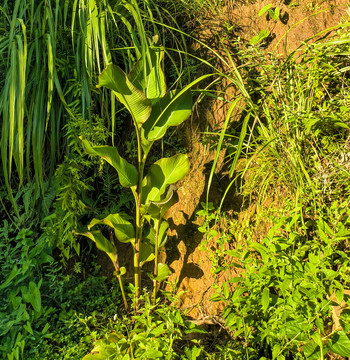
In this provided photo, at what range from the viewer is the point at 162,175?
5.53ft

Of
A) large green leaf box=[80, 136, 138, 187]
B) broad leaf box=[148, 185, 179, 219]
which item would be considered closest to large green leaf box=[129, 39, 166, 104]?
large green leaf box=[80, 136, 138, 187]

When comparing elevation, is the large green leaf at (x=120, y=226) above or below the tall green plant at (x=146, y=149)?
below

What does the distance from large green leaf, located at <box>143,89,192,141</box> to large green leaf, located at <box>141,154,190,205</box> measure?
0.38ft

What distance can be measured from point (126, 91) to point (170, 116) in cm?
22

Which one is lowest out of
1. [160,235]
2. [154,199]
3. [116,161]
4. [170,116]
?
[160,235]

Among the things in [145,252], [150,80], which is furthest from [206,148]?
[145,252]

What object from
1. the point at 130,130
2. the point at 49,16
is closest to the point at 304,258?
the point at 130,130

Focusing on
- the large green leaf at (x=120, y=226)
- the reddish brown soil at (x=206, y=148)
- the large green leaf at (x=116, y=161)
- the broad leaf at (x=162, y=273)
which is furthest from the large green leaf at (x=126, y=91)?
the broad leaf at (x=162, y=273)

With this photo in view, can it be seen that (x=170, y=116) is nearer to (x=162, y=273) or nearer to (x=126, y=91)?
(x=126, y=91)

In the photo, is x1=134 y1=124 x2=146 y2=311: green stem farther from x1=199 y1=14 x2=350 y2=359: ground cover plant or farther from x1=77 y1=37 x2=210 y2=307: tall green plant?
x1=199 y1=14 x2=350 y2=359: ground cover plant

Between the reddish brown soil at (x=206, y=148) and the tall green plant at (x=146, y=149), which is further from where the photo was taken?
the reddish brown soil at (x=206, y=148)

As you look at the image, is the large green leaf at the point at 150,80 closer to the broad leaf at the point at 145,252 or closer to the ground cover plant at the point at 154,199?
the ground cover plant at the point at 154,199

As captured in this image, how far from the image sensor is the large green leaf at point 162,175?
165 cm

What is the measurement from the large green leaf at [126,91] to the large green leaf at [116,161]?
177 mm
